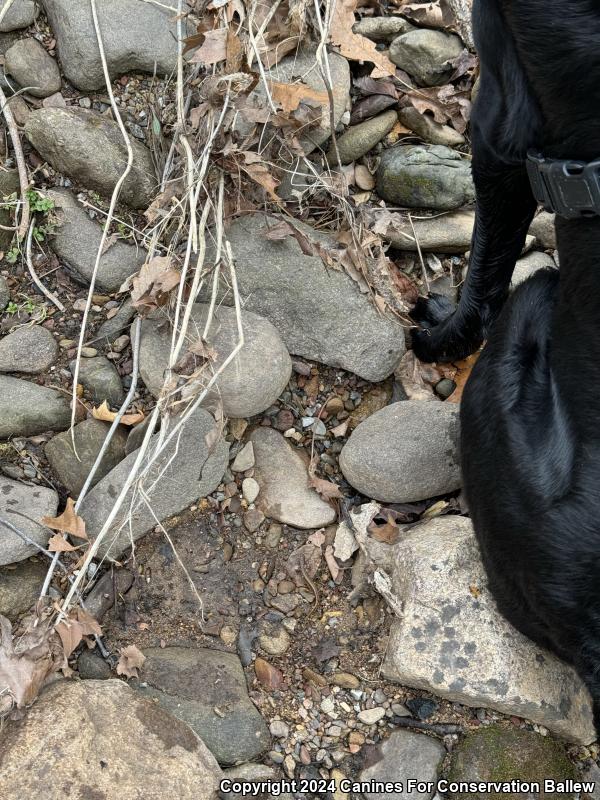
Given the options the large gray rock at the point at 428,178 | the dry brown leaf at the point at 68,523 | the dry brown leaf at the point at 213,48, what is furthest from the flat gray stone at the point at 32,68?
the dry brown leaf at the point at 68,523

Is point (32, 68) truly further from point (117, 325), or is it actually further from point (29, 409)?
point (29, 409)

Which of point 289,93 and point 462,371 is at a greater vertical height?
point 289,93

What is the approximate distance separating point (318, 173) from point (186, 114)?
63 cm

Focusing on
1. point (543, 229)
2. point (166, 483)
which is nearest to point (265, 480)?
point (166, 483)

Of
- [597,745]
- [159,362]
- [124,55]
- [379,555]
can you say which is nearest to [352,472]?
[379,555]

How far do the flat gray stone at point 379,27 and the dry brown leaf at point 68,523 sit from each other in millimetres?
2592

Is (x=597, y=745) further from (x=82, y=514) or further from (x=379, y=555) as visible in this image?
(x=82, y=514)

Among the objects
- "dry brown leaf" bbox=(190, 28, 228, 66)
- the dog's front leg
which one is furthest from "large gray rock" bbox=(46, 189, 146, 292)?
the dog's front leg

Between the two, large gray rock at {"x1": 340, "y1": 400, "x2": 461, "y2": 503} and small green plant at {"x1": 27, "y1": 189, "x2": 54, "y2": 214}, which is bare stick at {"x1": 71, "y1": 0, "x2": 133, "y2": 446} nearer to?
small green plant at {"x1": 27, "y1": 189, "x2": 54, "y2": 214}

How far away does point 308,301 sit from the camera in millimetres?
3311

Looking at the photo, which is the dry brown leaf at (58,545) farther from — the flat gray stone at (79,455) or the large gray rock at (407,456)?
the large gray rock at (407,456)

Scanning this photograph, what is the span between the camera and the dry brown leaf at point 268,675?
289 centimetres

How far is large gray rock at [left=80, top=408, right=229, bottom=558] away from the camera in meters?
2.93

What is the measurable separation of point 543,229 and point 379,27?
1243 mm
